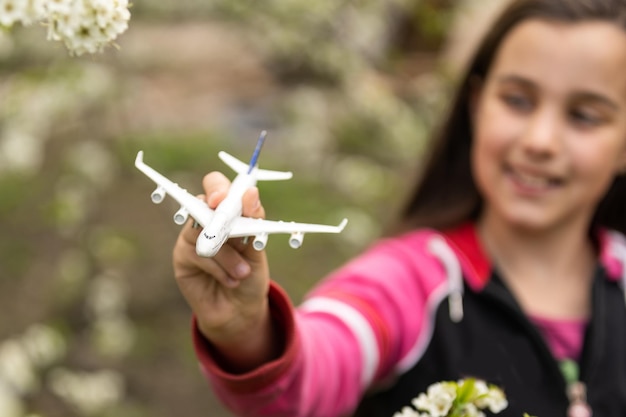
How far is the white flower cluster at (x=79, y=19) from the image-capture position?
2.40 ft

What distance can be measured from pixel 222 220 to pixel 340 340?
62cm

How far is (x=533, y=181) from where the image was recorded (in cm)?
155

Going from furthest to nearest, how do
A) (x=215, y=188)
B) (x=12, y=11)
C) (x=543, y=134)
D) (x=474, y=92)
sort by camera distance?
1. (x=474, y=92)
2. (x=543, y=134)
3. (x=215, y=188)
4. (x=12, y=11)

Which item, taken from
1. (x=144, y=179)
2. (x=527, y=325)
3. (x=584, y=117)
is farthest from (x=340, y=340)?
(x=144, y=179)

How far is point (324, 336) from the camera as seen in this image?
1303 millimetres

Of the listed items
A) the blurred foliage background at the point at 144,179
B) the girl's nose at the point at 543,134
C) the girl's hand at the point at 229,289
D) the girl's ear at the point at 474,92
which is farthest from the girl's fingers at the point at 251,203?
the blurred foliage background at the point at 144,179

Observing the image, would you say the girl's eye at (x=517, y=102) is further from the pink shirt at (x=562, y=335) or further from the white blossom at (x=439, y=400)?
the white blossom at (x=439, y=400)

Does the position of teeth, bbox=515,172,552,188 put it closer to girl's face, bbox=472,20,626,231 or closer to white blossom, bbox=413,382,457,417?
girl's face, bbox=472,20,626,231

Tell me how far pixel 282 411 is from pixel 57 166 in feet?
10.9

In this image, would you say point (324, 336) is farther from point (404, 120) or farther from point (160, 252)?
point (160, 252)

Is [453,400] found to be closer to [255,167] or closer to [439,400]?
[439,400]

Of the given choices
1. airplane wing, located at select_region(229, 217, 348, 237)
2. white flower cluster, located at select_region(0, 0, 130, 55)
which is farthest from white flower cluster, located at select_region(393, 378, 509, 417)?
white flower cluster, located at select_region(0, 0, 130, 55)

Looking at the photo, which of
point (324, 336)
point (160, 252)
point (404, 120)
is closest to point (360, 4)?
point (404, 120)

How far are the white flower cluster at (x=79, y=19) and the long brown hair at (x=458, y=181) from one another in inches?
41.8
